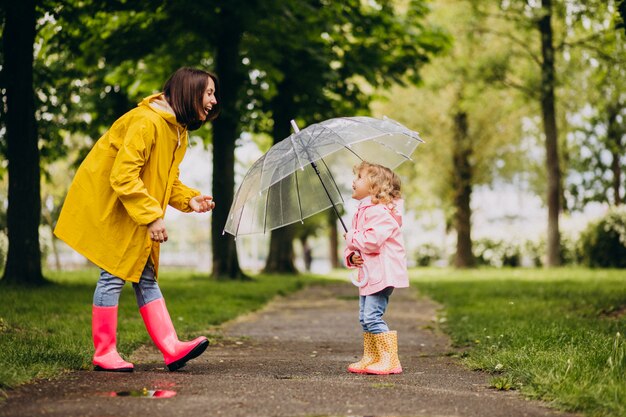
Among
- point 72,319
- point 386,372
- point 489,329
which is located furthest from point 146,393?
point 489,329

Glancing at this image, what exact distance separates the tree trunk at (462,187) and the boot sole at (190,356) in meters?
23.3

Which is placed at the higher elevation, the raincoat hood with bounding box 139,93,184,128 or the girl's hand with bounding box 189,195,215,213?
the raincoat hood with bounding box 139,93,184,128

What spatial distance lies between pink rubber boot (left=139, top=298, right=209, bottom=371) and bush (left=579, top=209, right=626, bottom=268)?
19.3 meters

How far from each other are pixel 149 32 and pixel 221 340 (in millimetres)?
8620

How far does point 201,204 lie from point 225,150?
37.1 feet

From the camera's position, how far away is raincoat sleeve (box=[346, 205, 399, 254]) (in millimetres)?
5289

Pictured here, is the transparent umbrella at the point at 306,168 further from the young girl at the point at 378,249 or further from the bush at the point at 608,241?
the bush at the point at 608,241

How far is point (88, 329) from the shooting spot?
23.6 feet

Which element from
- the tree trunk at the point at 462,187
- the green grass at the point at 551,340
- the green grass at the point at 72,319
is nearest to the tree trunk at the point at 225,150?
the green grass at the point at 72,319

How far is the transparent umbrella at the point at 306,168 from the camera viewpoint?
5613mm

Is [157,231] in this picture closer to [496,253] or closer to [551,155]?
[551,155]

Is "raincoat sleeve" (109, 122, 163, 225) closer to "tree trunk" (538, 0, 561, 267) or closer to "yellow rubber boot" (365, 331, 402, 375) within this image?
"yellow rubber boot" (365, 331, 402, 375)

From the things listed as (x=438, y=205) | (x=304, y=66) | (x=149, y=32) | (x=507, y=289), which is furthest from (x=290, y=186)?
(x=438, y=205)

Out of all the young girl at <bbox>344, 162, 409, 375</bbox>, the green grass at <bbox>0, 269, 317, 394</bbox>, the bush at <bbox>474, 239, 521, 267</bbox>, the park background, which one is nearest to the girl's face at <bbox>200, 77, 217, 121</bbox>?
the young girl at <bbox>344, 162, 409, 375</bbox>
